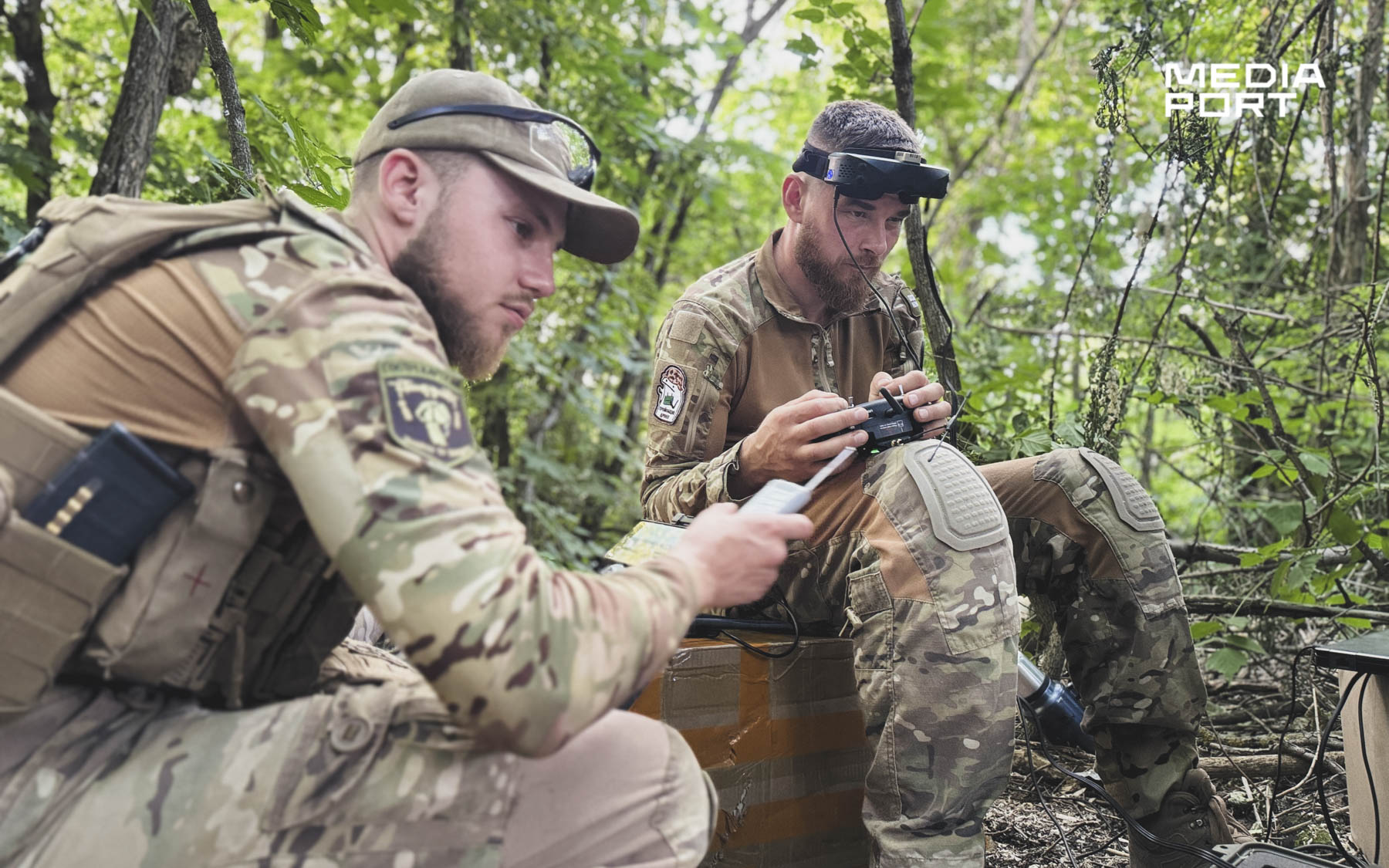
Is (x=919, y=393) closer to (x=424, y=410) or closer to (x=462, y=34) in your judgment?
(x=424, y=410)

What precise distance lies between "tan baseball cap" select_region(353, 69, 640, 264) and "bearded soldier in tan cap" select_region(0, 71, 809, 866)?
25cm

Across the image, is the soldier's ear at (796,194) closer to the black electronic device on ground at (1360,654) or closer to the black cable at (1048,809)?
the black cable at (1048,809)

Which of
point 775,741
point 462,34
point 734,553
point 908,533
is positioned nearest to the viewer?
point 734,553

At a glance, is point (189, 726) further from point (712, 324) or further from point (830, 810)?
point (712, 324)

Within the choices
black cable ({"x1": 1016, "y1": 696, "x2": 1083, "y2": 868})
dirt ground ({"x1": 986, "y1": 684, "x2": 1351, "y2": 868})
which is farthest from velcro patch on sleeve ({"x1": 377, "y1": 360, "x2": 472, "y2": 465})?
dirt ground ({"x1": 986, "y1": 684, "x2": 1351, "y2": 868})

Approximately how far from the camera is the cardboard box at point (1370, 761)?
2203 millimetres

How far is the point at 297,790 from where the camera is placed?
1.28 metres

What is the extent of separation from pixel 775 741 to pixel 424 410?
129 cm

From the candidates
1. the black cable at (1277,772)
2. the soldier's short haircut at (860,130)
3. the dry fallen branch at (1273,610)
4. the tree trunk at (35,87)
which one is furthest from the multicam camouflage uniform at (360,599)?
the tree trunk at (35,87)

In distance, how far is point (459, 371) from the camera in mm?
1665

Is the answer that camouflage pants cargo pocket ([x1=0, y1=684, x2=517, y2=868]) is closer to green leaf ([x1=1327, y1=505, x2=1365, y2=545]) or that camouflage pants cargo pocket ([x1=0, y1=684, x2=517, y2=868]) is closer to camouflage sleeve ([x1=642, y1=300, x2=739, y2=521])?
camouflage sleeve ([x1=642, y1=300, x2=739, y2=521])

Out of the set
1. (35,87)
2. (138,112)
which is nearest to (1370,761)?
(138,112)

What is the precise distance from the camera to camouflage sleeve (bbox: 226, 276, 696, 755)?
1.15 m

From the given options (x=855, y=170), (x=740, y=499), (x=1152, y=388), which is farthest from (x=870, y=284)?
(x=1152, y=388)
